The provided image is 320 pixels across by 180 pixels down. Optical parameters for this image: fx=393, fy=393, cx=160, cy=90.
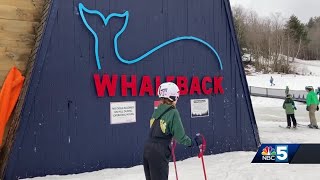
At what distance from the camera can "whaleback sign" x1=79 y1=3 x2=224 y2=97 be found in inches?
285

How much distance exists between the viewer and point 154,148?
14.8 feet

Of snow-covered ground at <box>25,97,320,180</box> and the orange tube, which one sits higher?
the orange tube

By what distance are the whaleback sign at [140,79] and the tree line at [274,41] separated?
5458cm

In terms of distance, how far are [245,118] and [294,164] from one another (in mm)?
2240

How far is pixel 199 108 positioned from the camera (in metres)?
8.72

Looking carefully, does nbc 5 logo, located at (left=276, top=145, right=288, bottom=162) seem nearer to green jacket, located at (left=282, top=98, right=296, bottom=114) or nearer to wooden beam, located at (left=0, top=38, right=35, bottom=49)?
wooden beam, located at (left=0, top=38, right=35, bottom=49)

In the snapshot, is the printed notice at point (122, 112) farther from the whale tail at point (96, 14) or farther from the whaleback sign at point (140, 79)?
the whale tail at point (96, 14)

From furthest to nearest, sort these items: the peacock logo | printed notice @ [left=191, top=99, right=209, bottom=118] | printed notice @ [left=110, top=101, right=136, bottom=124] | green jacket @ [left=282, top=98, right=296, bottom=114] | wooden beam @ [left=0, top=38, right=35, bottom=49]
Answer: green jacket @ [left=282, top=98, right=296, bottom=114]
printed notice @ [left=191, top=99, right=209, bottom=118]
the peacock logo
printed notice @ [left=110, top=101, right=136, bottom=124]
wooden beam @ [left=0, top=38, right=35, bottom=49]

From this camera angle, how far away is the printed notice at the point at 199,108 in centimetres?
864

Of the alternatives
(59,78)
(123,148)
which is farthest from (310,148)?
(59,78)

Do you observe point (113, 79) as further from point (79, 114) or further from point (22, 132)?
point (22, 132)

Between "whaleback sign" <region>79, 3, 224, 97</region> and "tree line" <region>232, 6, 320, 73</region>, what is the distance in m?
54.6

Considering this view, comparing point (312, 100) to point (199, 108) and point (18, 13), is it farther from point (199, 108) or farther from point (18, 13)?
point (18, 13)

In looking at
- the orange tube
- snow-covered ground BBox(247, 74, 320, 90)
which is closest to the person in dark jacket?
the orange tube
